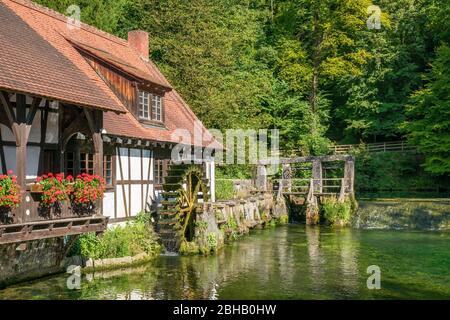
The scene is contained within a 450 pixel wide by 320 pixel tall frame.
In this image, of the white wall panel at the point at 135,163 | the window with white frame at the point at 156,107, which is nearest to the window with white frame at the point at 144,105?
the window with white frame at the point at 156,107

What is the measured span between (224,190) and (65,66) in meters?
13.8

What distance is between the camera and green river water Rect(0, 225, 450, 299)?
43.2 ft

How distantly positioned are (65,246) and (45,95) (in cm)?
480

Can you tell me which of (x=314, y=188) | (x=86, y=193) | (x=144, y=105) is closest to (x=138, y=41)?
(x=144, y=105)

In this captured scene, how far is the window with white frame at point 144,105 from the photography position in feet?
68.6

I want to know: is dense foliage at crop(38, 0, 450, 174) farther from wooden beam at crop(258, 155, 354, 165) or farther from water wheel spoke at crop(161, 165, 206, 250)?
water wheel spoke at crop(161, 165, 206, 250)

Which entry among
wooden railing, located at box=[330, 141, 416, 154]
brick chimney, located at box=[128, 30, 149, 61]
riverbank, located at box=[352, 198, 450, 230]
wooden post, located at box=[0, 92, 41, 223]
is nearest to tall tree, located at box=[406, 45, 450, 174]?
riverbank, located at box=[352, 198, 450, 230]

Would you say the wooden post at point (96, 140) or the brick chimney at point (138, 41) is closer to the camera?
the wooden post at point (96, 140)

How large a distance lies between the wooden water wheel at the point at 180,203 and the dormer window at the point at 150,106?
7.70 feet

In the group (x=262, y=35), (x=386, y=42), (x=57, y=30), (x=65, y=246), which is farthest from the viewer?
(x=262, y=35)

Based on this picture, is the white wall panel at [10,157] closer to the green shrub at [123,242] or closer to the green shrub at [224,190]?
the green shrub at [123,242]
